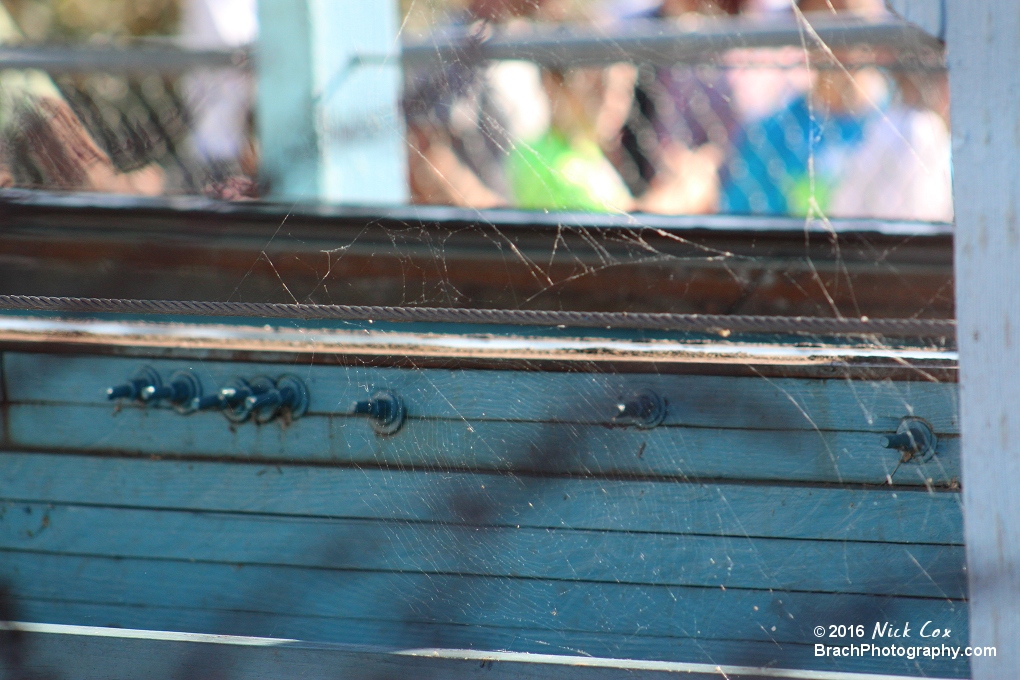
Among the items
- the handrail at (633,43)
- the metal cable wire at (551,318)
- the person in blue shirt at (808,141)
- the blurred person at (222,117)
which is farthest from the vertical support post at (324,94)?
the person in blue shirt at (808,141)

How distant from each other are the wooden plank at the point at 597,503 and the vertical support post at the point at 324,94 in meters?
1.05

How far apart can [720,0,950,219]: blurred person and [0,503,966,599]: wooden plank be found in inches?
74.3

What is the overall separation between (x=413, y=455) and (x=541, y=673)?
366 millimetres

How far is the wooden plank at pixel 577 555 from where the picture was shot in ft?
4.27

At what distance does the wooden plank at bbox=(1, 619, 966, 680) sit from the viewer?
1198 mm

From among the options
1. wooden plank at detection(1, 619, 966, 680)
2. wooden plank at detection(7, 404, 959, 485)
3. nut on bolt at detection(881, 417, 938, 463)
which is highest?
nut on bolt at detection(881, 417, 938, 463)

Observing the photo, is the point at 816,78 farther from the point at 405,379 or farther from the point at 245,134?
the point at 405,379

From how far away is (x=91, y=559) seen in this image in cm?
154

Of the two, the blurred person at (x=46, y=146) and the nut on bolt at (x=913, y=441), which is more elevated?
the blurred person at (x=46, y=146)

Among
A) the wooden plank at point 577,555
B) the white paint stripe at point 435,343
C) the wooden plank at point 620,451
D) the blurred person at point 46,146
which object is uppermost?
the blurred person at point 46,146

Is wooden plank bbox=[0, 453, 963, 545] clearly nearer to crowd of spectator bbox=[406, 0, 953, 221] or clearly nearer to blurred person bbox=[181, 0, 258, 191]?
crowd of spectator bbox=[406, 0, 953, 221]

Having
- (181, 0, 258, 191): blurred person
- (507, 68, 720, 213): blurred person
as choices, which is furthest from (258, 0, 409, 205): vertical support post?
(507, 68, 720, 213): blurred person

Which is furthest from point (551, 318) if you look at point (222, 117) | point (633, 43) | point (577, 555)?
point (222, 117)

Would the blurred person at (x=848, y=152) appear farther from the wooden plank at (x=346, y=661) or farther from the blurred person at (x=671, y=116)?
the wooden plank at (x=346, y=661)
